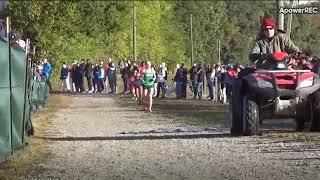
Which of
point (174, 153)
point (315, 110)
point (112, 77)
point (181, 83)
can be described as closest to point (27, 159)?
point (174, 153)

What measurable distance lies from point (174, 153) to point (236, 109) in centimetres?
279

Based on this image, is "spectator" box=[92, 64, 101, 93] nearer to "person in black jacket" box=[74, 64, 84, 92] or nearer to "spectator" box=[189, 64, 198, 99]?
"person in black jacket" box=[74, 64, 84, 92]

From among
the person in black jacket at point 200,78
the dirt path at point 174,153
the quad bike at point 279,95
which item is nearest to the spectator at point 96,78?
the person in black jacket at point 200,78

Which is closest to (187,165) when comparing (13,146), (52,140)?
(13,146)

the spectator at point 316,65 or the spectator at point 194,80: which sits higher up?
the spectator at point 316,65

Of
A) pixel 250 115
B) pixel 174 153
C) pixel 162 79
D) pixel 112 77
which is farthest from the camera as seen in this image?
pixel 112 77

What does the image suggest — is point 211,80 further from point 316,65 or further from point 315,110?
point 315,110

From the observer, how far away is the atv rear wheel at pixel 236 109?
45.6 feet

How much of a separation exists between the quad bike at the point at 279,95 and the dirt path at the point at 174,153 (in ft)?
1.29

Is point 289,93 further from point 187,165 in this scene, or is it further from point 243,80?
point 187,165

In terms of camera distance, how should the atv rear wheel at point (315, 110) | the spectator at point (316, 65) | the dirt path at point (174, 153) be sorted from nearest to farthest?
1. the dirt path at point (174, 153)
2. the atv rear wheel at point (315, 110)
3. the spectator at point (316, 65)

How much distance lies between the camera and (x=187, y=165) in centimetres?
1023

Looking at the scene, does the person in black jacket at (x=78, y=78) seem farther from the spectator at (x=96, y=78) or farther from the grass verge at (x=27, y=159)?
the grass verge at (x=27, y=159)

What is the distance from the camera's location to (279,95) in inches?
511
